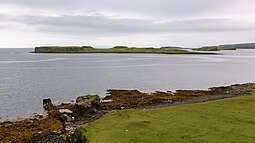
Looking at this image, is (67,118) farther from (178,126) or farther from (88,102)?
(178,126)

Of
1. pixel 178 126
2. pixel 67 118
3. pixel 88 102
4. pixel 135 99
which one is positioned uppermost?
pixel 178 126

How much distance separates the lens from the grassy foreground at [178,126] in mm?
26547

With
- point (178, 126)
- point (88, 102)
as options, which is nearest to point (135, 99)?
point (88, 102)

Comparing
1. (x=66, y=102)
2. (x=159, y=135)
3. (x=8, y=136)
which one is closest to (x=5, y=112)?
(x=66, y=102)

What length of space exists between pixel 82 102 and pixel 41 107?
13.3 m

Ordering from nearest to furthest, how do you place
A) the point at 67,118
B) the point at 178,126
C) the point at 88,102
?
1. the point at 178,126
2. the point at 67,118
3. the point at 88,102

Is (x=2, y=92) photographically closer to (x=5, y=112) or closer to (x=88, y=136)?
(x=5, y=112)

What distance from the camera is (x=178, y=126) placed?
3019 cm

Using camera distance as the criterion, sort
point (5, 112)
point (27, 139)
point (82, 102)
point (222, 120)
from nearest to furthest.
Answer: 1. point (222, 120)
2. point (27, 139)
3. point (82, 102)
4. point (5, 112)

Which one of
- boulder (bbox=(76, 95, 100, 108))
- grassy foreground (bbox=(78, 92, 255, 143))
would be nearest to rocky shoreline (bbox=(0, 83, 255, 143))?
boulder (bbox=(76, 95, 100, 108))

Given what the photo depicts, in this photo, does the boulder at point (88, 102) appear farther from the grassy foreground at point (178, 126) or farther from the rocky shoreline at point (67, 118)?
the grassy foreground at point (178, 126)

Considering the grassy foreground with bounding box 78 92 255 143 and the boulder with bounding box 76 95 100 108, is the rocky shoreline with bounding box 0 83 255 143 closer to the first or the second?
the boulder with bounding box 76 95 100 108

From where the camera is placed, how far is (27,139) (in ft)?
116

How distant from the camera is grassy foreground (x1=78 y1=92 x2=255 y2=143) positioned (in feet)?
87.1
